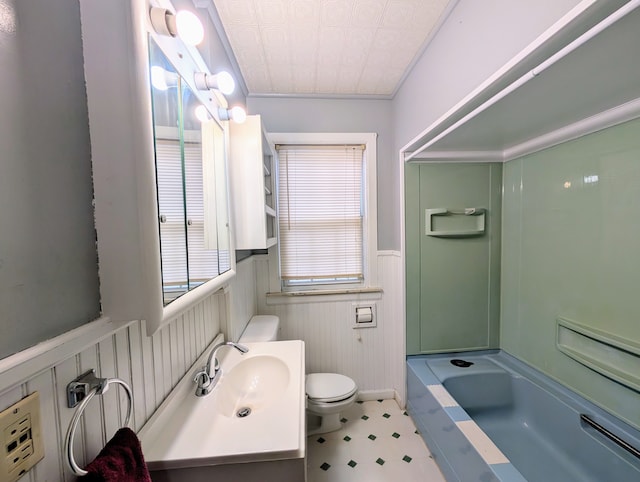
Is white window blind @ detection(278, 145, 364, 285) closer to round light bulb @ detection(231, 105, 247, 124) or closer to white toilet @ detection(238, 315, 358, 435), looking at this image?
white toilet @ detection(238, 315, 358, 435)

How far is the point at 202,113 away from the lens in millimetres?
914

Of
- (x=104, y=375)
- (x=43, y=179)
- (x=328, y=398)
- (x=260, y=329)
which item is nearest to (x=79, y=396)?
(x=104, y=375)

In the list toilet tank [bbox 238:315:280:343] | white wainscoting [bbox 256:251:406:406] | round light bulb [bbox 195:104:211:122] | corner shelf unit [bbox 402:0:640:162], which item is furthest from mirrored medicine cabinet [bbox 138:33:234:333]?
white wainscoting [bbox 256:251:406:406]

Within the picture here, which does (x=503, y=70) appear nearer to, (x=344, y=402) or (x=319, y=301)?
(x=319, y=301)

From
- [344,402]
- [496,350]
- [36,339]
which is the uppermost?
[36,339]

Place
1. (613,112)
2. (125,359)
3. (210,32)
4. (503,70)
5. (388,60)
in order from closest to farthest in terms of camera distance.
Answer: (125,359) → (503,70) → (613,112) → (210,32) → (388,60)

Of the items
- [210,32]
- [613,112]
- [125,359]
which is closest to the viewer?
[125,359]

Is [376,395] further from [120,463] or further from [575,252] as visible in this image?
[120,463]

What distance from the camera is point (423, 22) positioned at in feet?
4.52

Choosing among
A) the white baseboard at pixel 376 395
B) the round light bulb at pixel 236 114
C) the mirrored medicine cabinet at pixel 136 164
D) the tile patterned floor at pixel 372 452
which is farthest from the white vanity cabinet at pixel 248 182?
the white baseboard at pixel 376 395

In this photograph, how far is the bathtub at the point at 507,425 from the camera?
121cm

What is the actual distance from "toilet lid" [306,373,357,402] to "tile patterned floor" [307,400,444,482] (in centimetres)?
33

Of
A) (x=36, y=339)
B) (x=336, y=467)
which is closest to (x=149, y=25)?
(x=36, y=339)

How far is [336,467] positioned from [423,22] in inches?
103
